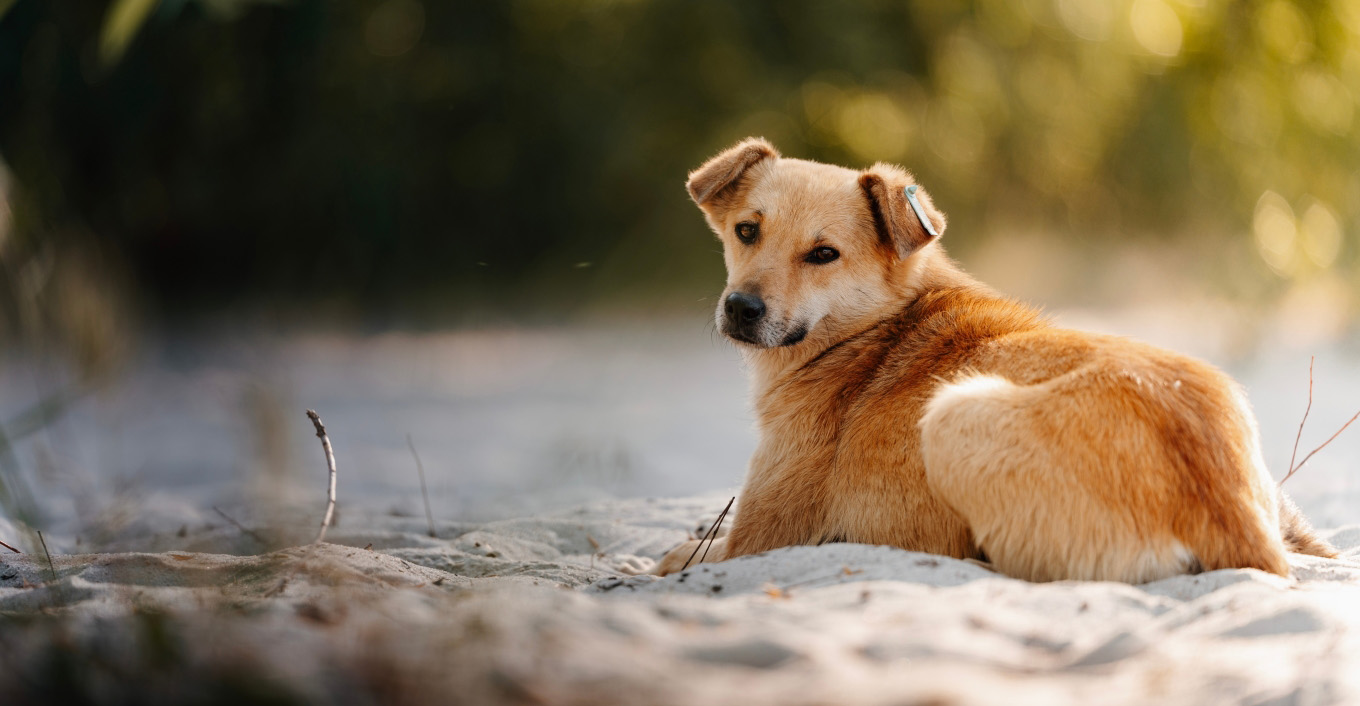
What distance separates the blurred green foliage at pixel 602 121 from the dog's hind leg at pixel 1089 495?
181 inches

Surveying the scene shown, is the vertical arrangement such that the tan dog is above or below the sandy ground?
above

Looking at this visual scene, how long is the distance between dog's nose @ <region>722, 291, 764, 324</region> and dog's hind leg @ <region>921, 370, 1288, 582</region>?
0.91 m

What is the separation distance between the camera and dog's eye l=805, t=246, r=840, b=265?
3.26 metres

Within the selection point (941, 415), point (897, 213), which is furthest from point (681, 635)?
point (897, 213)

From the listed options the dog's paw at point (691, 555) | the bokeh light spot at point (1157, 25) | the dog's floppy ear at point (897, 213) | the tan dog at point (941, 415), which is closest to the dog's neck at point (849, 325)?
the tan dog at point (941, 415)

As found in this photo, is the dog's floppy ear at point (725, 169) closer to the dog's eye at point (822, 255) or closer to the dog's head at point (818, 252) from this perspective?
the dog's head at point (818, 252)

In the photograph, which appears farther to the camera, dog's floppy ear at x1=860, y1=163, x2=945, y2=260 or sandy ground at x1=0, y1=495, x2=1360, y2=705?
dog's floppy ear at x1=860, y1=163, x2=945, y2=260

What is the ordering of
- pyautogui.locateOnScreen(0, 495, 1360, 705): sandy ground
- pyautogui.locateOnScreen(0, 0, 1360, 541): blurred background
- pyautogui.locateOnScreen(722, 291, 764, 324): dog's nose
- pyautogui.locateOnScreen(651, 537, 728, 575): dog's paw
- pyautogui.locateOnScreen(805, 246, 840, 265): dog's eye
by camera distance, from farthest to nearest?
pyautogui.locateOnScreen(0, 0, 1360, 541): blurred background
pyautogui.locateOnScreen(805, 246, 840, 265): dog's eye
pyautogui.locateOnScreen(722, 291, 764, 324): dog's nose
pyautogui.locateOnScreen(651, 537, 728, 575): dog's paw
pyautogui.locateOnScreen(0, 495, 1360, 705): sandy ground

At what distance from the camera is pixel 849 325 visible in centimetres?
326

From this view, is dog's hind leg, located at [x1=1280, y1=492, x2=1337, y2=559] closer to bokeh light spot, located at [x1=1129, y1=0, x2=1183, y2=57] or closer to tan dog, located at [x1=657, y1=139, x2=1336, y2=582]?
tan dog, located at [x1=657, y1=139, x2=1336, y2=582]

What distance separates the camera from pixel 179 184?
21.1ft

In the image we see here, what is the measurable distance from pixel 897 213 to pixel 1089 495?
127 centimetres

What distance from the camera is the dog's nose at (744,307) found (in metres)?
3.08

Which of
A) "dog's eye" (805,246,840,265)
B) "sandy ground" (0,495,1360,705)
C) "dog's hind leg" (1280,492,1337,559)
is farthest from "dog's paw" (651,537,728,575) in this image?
"dog's hind leg" (1280,492,1337,559)
